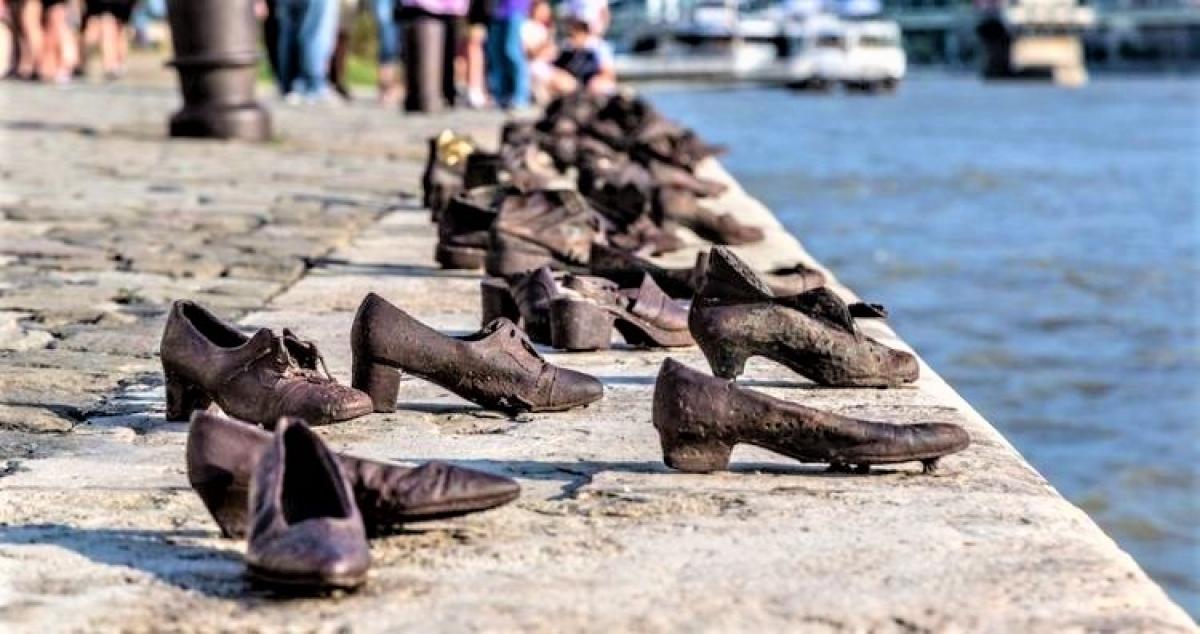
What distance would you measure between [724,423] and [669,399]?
0.08 metres

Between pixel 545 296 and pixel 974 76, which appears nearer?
pixel 545 296

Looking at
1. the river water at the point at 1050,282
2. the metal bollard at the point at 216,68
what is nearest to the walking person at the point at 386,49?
the river water at the point at 1050,282

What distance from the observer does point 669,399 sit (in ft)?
9.31

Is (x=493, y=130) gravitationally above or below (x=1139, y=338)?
above

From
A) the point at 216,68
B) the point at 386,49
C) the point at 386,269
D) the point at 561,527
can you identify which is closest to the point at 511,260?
the point at 386,269

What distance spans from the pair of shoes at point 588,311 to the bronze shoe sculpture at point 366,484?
5.13 ft

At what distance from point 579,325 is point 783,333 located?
1.95 ft

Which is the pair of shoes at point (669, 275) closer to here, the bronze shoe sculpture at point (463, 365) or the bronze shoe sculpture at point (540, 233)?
the bronze shoe sculpture at point (540, 233)

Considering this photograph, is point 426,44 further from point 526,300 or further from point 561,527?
point 561,527

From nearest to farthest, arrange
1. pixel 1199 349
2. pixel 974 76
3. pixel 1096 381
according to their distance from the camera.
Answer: pixel 1096 381
pixel 1199 349
pixel 974 76

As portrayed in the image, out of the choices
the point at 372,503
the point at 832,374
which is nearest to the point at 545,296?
the point at 832,374

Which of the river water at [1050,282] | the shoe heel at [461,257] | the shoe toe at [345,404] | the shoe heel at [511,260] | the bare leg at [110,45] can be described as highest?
the shoe toe at [345,404]

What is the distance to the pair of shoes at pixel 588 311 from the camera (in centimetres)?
405

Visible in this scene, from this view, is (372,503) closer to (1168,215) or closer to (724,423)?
(724,423)
